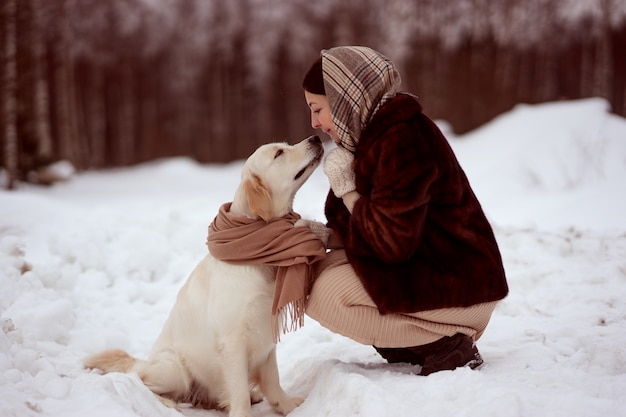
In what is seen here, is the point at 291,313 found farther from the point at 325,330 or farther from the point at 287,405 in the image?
the point at 325,330

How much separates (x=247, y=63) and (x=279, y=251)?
25.3 metres

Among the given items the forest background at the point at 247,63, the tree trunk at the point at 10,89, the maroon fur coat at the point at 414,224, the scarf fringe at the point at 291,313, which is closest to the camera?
the maroon fur coat at the point at 414,224

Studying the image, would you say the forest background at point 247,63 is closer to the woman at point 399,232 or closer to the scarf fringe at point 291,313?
the scarf fringe at point 291,313

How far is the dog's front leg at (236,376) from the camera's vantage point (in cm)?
281

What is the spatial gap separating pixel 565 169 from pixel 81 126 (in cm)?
2010

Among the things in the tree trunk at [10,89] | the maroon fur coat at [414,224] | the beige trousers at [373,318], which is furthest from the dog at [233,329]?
the tree trunk at [10,89]

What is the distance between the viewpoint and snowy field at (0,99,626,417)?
2.27 m

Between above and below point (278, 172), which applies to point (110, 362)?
below

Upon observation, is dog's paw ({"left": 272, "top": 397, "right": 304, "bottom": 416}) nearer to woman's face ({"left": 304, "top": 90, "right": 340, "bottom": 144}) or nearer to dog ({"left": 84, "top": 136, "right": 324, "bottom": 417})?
dog ({"left": 84, "top": 136, "right": 324, "bottom": 417})

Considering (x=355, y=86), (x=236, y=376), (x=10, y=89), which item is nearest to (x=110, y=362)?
(x=236, y=376)

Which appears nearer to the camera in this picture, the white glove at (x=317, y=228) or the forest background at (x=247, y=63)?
the white glove at (x=317, y=228)

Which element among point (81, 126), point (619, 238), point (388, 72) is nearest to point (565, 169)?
point (619, 238)

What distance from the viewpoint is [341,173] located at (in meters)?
2.70

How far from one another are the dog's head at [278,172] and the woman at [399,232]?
1.06ft
